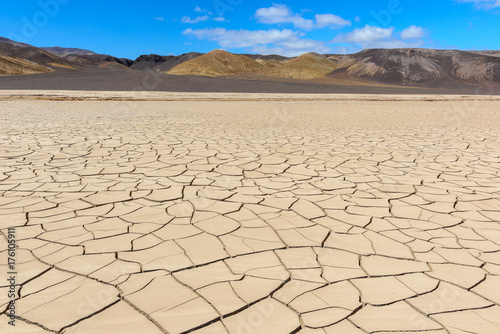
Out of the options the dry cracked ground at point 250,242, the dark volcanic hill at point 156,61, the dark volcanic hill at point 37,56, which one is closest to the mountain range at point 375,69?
the dark volcanic hill at point 37,56

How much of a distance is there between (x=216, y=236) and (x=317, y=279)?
2.06 feet

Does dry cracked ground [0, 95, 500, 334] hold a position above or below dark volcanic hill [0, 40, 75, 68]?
below

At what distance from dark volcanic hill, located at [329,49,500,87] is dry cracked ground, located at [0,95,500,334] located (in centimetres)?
4412

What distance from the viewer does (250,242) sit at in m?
1.87

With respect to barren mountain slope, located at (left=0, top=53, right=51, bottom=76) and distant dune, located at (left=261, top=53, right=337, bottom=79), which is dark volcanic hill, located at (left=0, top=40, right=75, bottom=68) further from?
distant dune, located at (left=261, top=53, right=337, bottom=79)

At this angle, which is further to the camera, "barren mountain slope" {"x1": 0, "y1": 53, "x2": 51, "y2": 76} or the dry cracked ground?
"barren mountain slope" {"x1": 0, "y1": 53, "x2": 51, "y2": 76}

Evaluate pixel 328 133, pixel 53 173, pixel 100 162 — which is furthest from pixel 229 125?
pixel 53 173

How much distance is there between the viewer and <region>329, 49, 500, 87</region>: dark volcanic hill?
43.2 meters

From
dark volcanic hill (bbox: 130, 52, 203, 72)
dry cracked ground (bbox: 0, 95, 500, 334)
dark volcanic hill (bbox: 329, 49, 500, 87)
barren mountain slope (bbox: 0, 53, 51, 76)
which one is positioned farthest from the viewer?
dark volcanic hill (bbox: 130, 52, 203, 72)

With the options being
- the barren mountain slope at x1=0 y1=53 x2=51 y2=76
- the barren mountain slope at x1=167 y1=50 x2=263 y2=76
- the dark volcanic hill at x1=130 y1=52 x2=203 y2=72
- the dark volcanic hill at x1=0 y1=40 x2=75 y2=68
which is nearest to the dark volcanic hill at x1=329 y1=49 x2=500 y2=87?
A: the barren mountain slope at x1=167 y1=50 x2=263 y2=76

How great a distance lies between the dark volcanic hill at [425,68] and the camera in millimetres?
43156

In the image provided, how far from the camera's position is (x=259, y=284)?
1.50 metres

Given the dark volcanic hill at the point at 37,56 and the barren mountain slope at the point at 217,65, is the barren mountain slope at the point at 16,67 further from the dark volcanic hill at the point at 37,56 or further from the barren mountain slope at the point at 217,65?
the dark volcanic hill at the point at 37,56

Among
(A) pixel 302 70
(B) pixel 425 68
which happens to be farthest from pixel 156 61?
(B) pixel 425 68
